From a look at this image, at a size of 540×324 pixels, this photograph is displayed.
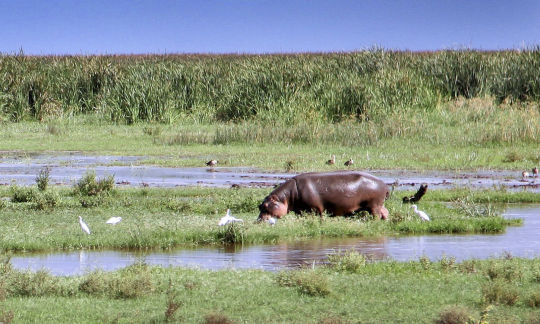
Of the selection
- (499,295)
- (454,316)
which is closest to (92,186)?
(499,295)

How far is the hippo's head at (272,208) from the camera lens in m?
16.7

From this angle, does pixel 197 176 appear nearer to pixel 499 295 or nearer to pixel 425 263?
pixel 425 263

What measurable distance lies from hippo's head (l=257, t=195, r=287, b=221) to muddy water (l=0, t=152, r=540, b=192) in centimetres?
602

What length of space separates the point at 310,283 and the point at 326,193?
646cm

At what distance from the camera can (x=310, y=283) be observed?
10555mm

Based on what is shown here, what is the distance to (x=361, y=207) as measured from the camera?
677 inches

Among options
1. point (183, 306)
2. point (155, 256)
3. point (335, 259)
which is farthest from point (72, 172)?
point (183, 306)

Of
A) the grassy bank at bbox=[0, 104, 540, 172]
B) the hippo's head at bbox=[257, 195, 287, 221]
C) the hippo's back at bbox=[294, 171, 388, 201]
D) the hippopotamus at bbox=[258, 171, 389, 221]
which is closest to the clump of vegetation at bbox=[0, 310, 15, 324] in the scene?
the hippo's head at bbox=[257, 195, 287, 221]

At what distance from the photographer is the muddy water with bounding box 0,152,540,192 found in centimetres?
2364

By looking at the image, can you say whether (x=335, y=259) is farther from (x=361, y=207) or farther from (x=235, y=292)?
(x=361, y=207)

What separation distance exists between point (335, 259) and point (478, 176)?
13.7 m

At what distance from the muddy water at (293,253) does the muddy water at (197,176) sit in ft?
22.3

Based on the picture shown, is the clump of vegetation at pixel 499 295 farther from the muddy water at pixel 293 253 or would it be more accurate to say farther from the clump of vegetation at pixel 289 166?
the clump of vegetation at pixel 289 166

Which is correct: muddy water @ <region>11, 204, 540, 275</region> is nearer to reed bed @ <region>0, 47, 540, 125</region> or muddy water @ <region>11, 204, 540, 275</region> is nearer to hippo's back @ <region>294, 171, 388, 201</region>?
hippo's back @ <region>294, 171, 388, 201</region>
